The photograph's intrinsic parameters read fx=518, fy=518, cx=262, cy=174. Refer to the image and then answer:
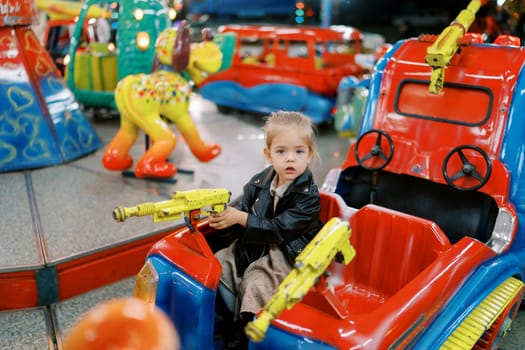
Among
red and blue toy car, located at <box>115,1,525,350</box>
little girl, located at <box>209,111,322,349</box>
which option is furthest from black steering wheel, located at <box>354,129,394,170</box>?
little girl, located at <box>209,111,322,349</box>

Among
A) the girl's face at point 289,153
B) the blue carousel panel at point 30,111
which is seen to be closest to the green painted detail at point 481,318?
the girl's face at point 289,153

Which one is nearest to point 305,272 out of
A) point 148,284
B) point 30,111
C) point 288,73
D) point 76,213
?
point 148,284

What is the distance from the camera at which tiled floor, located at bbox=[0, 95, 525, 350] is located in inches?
78.0

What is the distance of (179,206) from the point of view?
52.5 inches

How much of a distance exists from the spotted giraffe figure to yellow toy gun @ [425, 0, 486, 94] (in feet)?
4.94

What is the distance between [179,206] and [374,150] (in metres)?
0.95

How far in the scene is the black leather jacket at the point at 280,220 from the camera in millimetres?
1486

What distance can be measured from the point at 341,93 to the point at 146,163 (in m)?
2.09

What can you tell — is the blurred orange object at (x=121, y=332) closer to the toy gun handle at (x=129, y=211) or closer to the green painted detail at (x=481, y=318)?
the toy gun handle at (x=129, y=211)

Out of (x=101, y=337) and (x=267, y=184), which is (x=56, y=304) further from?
(x=101, y=337)

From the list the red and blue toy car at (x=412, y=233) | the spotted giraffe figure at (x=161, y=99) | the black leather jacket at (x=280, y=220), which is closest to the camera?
the red and blue toy car at (x=412, y=233)

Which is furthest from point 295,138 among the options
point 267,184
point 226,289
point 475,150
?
point 475,150

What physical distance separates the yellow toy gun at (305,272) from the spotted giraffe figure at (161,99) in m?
2.05

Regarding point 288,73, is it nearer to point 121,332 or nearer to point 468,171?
point 468,171
